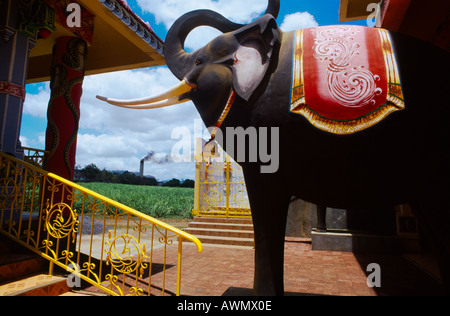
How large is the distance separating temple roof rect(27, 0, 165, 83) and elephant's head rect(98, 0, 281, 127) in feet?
11.5

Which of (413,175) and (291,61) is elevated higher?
(291,61)

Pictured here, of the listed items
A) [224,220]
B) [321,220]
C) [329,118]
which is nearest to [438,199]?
[329,118]

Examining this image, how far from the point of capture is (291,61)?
2080 millimetres

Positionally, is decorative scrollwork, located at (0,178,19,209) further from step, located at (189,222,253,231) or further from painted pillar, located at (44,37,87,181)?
step, located at (189,222,253,231)

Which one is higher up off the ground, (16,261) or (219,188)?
(219,188)

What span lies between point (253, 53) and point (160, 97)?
88cm

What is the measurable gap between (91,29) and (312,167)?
18.8ft

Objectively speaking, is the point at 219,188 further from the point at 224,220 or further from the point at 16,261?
the point at 16,261

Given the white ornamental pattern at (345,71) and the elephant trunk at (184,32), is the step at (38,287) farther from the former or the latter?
the white ornamental pattern at (345,71)

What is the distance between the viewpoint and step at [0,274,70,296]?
3070 mm

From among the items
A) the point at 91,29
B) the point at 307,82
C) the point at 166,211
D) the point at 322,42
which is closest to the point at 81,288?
the point at 307,82

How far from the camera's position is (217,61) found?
2338 millimetres

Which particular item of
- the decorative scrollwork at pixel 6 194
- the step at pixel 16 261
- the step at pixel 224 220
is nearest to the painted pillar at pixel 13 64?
the decorative scrollwork at pixel 6 194
